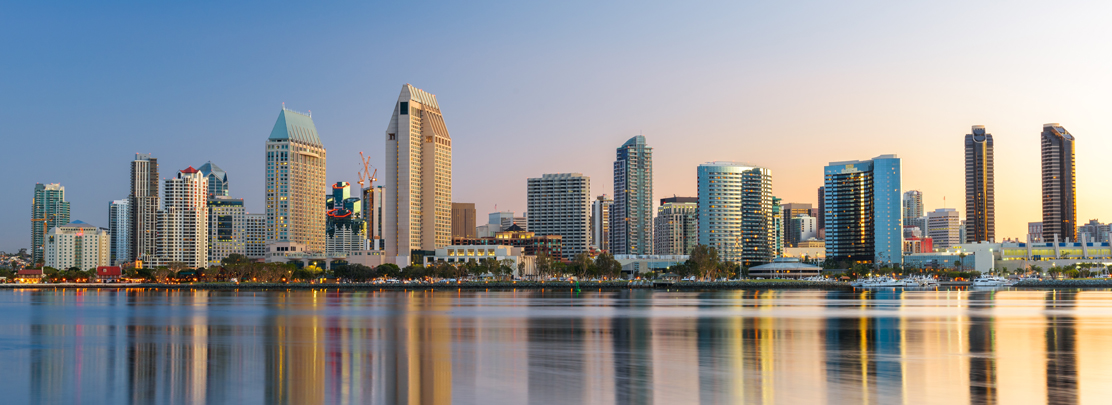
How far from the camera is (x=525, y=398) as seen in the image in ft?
104

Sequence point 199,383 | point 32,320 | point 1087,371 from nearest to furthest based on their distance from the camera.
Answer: point 199,383
point 1087,371
point 32,320

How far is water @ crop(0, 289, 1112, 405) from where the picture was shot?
32.8 metres

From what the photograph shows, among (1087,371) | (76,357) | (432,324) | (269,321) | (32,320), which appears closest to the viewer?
(1087,371)

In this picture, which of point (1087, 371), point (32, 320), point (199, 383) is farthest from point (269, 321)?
point (1087, 371)

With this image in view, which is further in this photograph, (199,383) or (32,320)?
(32,320)

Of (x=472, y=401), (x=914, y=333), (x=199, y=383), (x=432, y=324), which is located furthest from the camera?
(x=432, y=324)

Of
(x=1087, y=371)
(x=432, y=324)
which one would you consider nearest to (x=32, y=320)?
(x=432, y=324)

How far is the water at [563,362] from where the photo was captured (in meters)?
32.8

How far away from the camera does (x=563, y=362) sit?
4316 centimetres

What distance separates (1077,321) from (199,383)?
2581 inches

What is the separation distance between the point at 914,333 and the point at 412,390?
3834 cm

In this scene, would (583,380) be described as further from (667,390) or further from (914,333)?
(914,333)

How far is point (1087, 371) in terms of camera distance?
1540 inches

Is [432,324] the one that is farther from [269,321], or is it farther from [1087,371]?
[1087,371]
